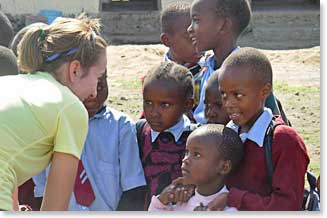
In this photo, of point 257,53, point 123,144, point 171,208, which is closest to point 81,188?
point 123,144

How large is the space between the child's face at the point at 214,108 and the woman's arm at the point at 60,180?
756 mm

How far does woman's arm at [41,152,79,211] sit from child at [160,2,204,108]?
4.23ft

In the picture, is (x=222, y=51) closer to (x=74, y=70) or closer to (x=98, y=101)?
(x=98, y=101)

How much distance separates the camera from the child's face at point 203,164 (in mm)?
2873

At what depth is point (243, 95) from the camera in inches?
114

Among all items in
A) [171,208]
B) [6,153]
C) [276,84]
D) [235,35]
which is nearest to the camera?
[6,153]

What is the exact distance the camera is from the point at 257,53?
3.00 m

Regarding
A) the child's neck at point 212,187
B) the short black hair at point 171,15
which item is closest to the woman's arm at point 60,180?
the child's neck at point 212,187

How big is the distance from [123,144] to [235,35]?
30.7 inches

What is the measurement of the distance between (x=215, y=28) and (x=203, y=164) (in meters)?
0.92

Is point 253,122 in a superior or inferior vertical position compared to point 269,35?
superior

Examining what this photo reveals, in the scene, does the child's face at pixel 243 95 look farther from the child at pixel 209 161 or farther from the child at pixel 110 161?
the child at pixel 110 161

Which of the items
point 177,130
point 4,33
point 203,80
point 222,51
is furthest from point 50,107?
point 4,33

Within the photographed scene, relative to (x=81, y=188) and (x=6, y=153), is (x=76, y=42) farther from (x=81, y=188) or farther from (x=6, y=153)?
(x=81, y=188)
